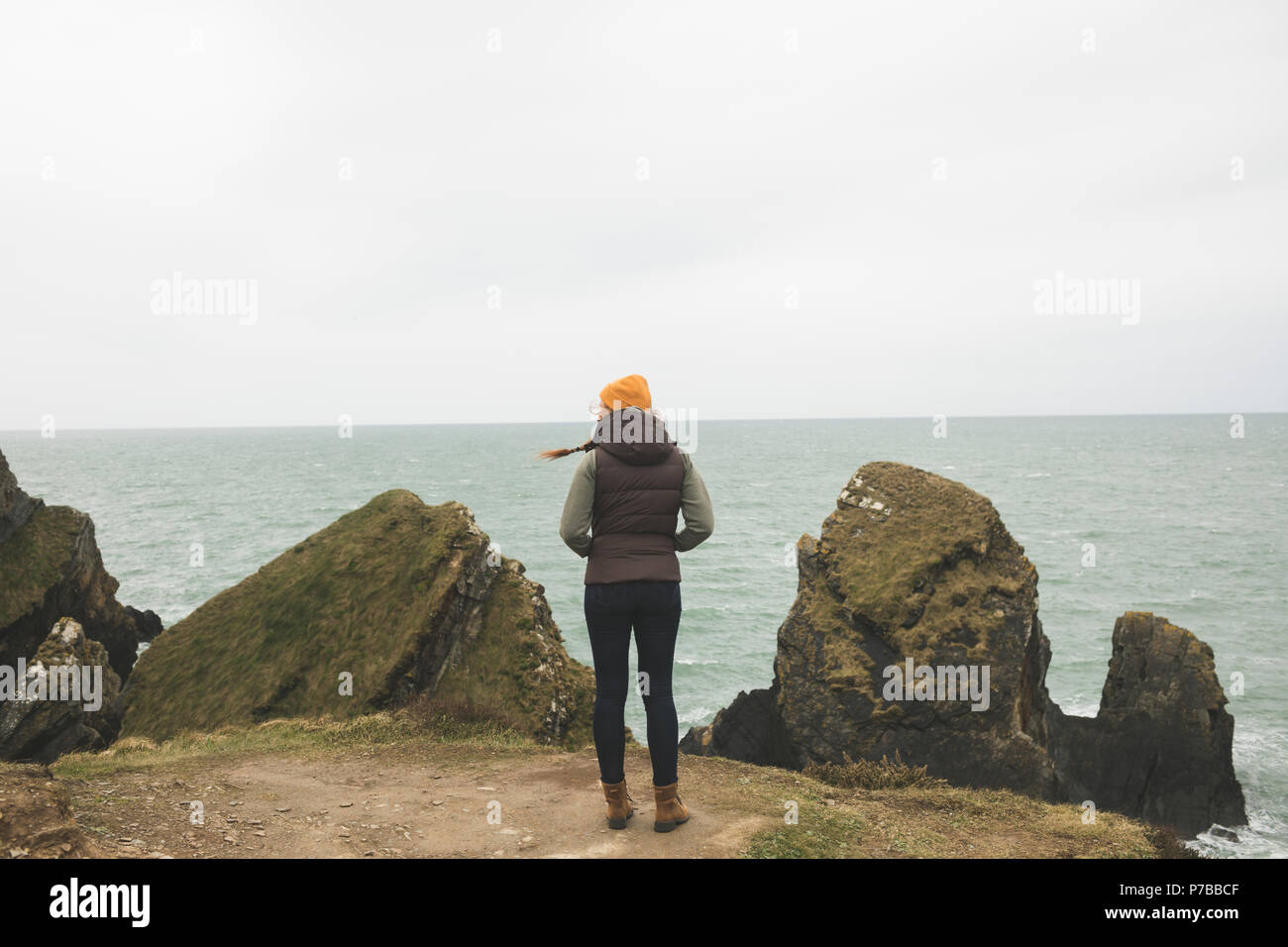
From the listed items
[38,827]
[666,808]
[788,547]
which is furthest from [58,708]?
[788,547]

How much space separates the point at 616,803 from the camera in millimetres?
7418

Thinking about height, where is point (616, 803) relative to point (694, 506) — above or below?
below

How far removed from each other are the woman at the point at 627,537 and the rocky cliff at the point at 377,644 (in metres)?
6.40

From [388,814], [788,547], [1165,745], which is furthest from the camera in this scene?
[788,547]

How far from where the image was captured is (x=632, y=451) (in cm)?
684

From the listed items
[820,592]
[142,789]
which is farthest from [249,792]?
[820,592]

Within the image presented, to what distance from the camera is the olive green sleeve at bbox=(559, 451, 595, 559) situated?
6.87m

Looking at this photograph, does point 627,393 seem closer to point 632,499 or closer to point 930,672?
point 632,499

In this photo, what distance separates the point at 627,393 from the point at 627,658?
7.61 feet

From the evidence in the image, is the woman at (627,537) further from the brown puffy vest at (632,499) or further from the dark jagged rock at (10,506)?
the dark jagged rock at (10,506)

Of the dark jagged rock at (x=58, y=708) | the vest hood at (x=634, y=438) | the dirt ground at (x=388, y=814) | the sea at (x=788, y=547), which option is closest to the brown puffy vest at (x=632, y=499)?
the vest hood at (x=634, y=438)

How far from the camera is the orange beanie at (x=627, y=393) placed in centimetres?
705

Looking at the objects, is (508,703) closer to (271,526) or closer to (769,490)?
(271,526)

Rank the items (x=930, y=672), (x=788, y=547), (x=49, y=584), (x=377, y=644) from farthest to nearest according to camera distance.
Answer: (x=788, y=547)
(x=49, y=584)
(x=377, y=644)
(x=930, y=672)
